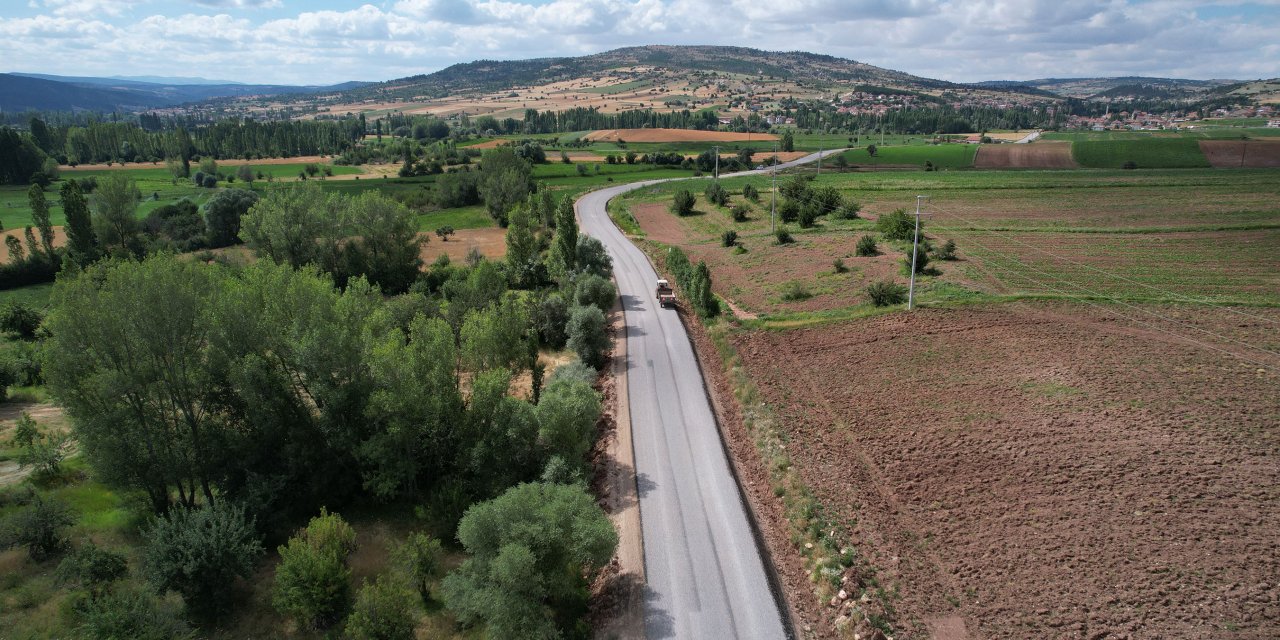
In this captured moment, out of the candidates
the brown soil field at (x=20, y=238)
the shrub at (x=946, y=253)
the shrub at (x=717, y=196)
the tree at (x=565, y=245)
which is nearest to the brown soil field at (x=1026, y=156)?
the shrub at (x=717, y=196)

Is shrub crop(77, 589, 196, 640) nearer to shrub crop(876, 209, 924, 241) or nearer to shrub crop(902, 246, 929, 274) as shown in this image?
shrub crop(902, 246, 929, 274)

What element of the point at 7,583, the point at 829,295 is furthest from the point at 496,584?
the point at 829,295

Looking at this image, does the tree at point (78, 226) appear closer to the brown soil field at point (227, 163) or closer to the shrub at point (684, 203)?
the shrub at point (684, 203)

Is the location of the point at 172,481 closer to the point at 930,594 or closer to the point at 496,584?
the point at 496,584

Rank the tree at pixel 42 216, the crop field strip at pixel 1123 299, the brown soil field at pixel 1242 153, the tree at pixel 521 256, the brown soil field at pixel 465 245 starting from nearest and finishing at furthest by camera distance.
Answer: the crop field strip at pixel 1123 299 < the tree at pixel 521 256 < the tree at pixel 42 216 < the brown soil field at pixel 465 245 < the brown soil field at pixel 1242 153

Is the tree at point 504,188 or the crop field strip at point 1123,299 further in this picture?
the tree at point 504,188

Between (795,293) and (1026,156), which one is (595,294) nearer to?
(795,293)

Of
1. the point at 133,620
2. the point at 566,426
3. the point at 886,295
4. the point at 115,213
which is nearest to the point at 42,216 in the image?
the point at 115,213
